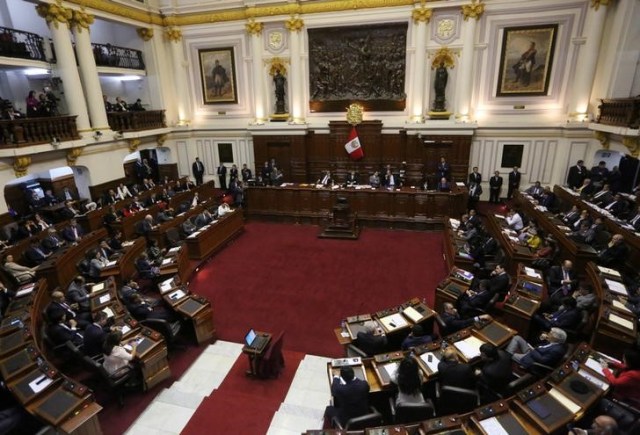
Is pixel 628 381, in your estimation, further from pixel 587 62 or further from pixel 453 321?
pixel 587 62

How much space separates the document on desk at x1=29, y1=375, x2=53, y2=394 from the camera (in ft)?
15.3

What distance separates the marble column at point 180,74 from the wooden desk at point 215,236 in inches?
307

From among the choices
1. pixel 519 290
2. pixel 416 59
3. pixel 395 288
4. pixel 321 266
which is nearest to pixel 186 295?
pixel 321 266

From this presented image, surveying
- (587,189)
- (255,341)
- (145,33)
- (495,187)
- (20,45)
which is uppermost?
(145,33)

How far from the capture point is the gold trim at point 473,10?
13.3 m

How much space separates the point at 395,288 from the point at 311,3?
12129mm

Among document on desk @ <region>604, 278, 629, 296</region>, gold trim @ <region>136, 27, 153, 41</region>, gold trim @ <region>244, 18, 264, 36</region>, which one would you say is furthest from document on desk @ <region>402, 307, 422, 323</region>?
gold trim @ <region>136, 27, 153, 41</region>

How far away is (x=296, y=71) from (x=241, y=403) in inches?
538

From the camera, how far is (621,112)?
36.0 ft

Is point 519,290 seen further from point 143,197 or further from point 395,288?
point 143,197

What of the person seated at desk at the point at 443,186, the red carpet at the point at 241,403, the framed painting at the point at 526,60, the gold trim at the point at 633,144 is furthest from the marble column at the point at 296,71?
the red carpet at the point at 241,403

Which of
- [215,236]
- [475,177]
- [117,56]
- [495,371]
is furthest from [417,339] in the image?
[117,56]

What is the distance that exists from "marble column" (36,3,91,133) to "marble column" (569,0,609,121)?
57.8 feet

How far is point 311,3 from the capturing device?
1472 centimetres
